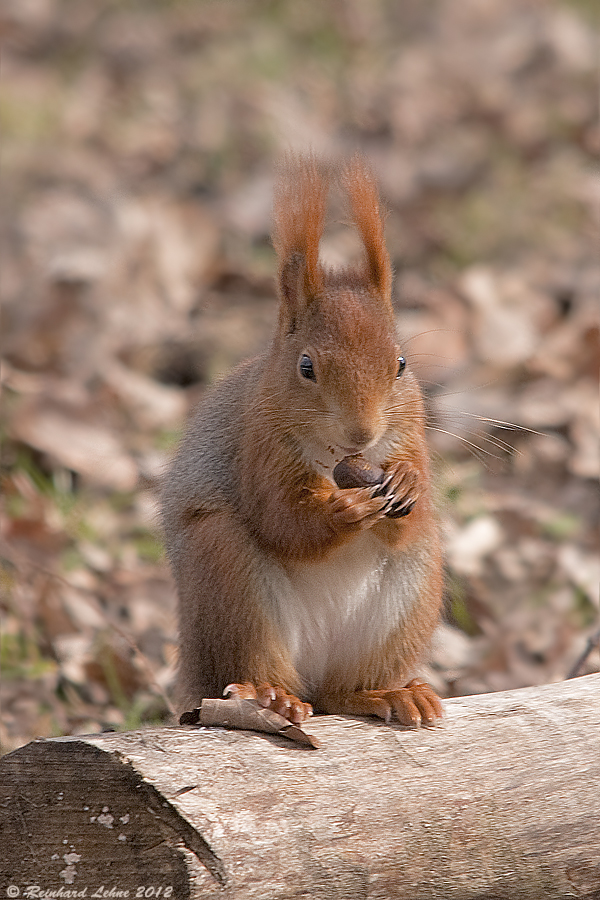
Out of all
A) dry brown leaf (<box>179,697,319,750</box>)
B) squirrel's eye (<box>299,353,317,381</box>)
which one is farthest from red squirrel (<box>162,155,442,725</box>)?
dry brown leaf (<box>179,697,319,750</box>)

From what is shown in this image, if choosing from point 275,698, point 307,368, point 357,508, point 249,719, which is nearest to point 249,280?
point 307,368

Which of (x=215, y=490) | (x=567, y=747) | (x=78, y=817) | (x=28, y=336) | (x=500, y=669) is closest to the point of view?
(x=78, y=817)

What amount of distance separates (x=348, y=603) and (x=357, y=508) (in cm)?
26

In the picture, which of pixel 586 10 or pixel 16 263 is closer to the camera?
pixel 16 263

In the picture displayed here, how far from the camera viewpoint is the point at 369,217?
2.36m

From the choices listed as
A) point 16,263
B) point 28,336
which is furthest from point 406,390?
point 16,263

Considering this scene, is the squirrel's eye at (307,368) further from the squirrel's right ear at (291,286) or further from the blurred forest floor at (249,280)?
the blurred forest floor at (249,280)

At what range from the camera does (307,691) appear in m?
2.45

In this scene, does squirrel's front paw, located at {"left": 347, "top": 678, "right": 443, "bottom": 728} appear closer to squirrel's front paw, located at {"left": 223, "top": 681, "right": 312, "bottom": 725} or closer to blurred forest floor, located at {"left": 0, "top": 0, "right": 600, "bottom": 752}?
squirrel's front paw, located at {"left": 223, "top": 681, "right": 312, "bottom": 725}

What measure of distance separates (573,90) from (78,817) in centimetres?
624

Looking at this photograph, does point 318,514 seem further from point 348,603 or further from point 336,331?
point 336,331

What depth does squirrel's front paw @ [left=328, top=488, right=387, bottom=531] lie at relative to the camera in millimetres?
2223

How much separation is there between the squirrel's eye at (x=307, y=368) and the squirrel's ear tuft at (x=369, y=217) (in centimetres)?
23

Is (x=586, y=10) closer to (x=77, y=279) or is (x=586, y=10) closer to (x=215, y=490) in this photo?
(x=77, y=279)
